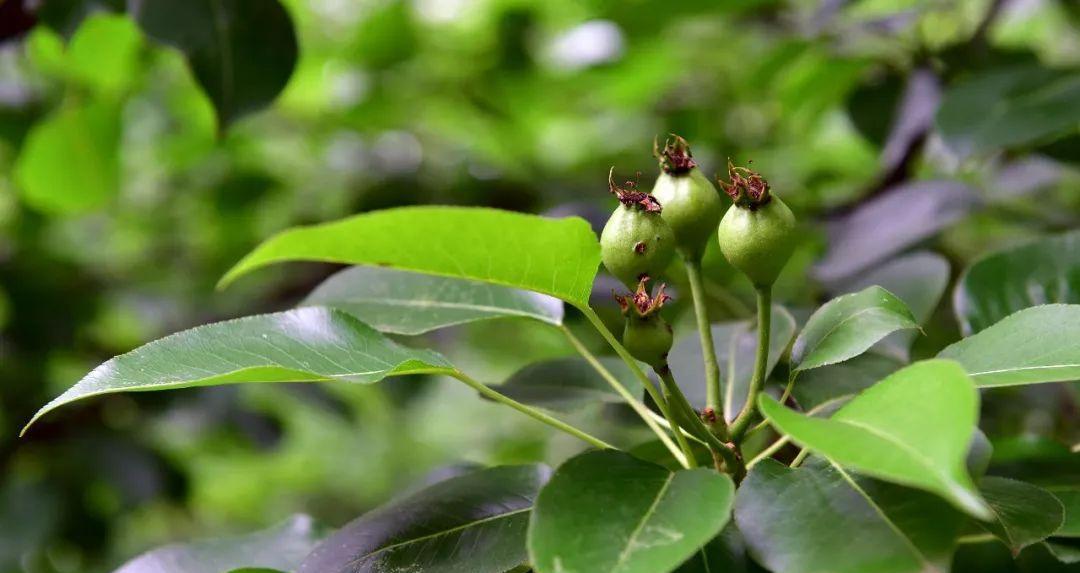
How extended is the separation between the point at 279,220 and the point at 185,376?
1.78 meters

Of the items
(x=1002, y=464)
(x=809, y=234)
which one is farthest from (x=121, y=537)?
(x=1002, y=464)

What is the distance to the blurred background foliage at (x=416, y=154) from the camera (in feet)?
3.68

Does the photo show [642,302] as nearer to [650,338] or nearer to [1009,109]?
[650,338]

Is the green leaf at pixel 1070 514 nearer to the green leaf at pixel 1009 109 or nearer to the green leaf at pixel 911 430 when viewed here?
the green leaf at pixel 911 430

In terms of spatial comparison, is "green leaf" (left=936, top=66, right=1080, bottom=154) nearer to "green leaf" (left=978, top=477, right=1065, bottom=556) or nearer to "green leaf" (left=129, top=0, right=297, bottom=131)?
"green leaf" (left=978, top=477, right=1065, bottom=556)

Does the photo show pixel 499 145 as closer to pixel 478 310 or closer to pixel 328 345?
pixel 478 310

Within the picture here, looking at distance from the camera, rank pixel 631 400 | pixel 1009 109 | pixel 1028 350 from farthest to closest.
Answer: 1. pixel 1009 109
2. pixel 631 400
3. pixel 1028 350

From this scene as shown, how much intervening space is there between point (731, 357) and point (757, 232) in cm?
24

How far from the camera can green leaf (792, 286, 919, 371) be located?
541 millimetres

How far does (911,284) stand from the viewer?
0.88 meters

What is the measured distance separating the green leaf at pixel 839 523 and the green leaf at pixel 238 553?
0.37 metres

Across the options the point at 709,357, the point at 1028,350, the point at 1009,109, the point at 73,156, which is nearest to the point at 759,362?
the point at 709,357

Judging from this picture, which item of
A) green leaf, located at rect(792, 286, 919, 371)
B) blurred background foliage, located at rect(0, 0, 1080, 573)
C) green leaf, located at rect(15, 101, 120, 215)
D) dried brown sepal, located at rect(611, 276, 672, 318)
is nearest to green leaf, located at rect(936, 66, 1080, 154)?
blurred background foliage, located at rect(0, 0, 1080, 573)

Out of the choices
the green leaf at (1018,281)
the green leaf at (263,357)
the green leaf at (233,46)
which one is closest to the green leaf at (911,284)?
the green leaf at (1018,281)
